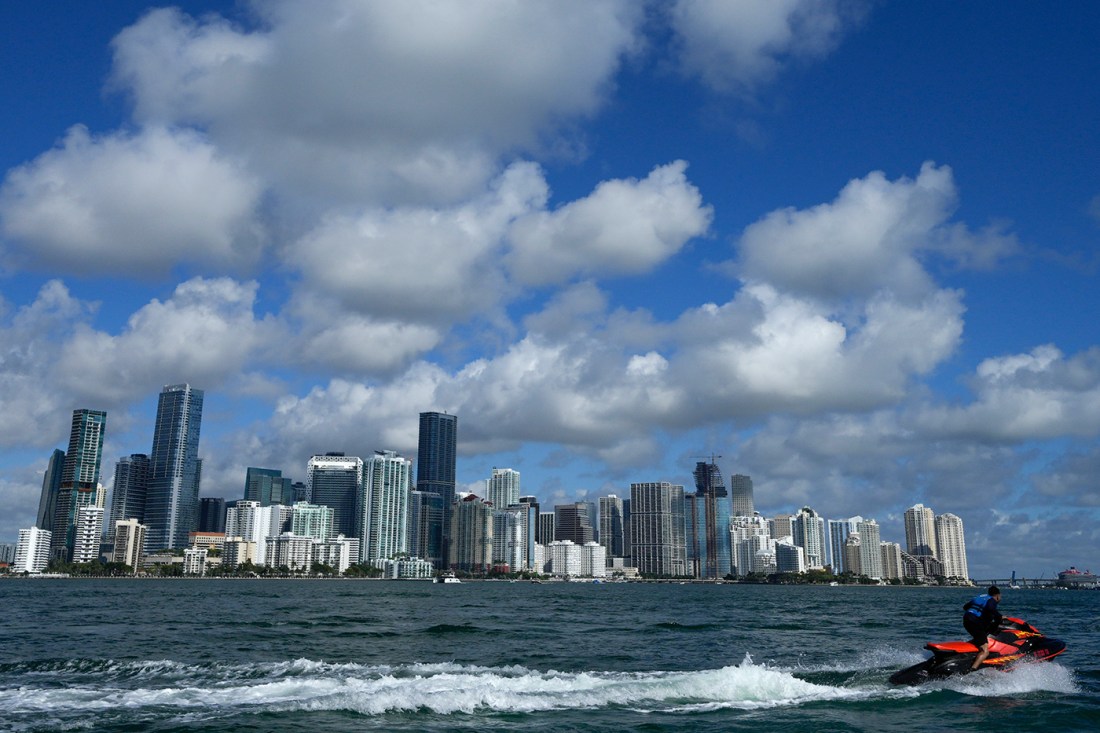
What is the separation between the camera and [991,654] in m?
31.2

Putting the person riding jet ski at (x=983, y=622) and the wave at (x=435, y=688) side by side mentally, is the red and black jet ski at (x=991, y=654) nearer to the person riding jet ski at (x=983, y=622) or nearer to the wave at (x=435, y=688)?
the person riding jet ski at (x=983, y=622)

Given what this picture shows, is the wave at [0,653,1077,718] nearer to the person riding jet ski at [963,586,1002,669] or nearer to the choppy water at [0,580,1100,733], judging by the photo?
the choppy water at [0,580,1100,733]

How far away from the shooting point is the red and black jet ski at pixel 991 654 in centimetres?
3048

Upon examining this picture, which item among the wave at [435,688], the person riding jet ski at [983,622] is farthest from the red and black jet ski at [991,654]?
the wave at [435,688]

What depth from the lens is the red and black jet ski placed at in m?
30.5

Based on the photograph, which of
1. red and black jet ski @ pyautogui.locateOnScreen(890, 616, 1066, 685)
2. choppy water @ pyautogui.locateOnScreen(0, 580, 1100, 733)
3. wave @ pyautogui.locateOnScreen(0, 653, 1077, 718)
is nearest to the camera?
choppy water @ pyautogui.locateOnScreen(0, 580, 1100, 733)

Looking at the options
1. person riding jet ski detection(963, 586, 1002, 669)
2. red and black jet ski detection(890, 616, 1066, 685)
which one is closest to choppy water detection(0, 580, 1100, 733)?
red and black jet ski detection(890, 616, 1066, 685)

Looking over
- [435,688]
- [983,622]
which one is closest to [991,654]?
[983,622]

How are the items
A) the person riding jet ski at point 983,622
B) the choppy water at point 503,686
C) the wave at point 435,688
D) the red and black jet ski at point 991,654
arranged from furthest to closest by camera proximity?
the person riding jet ski at point 983,622
the red and black jet ski at point 991,654
the wave at point 435,688
the choppy water at point 503,686

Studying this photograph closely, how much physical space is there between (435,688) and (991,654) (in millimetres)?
19931

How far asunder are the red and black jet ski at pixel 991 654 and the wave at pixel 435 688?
0.37m

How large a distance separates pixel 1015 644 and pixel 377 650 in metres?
28.7

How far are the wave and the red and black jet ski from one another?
37 cm

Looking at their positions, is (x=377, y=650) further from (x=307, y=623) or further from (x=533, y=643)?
(x=307, y=623)
